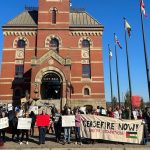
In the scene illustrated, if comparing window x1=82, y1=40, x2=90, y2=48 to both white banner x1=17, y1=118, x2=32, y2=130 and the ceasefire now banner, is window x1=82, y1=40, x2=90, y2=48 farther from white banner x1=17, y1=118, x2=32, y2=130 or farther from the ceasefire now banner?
white banner x1=17, y1=118, x2=32, y2=130

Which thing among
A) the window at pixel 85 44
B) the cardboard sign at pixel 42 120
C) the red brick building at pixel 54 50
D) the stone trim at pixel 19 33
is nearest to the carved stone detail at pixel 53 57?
the red brick building at pixel 54 50

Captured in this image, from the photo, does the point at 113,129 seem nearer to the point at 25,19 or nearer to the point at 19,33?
the point at 19,33

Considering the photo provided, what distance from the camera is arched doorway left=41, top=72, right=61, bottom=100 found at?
37.3m

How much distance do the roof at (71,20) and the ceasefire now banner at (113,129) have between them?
90.2 feet

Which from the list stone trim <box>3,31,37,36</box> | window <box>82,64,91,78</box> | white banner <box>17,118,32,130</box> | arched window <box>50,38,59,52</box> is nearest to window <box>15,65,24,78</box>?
stone trim <box>3,31,37,36</box>

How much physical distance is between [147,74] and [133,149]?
8.24 meters

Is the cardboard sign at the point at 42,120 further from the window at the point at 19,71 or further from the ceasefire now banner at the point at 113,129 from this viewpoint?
the window at the point at 19,71

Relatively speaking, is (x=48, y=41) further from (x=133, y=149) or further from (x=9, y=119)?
(x=133, y=149)

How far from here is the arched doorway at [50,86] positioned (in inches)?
1468

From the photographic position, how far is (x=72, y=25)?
41812 millimetres

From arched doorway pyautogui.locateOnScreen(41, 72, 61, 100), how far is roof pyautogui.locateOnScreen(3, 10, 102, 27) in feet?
30.5

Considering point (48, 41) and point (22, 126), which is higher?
point (48, 41)

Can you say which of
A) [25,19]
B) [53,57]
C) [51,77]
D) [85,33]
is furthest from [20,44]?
[85,33]

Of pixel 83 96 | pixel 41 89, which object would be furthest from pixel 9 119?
pixel 83 96
